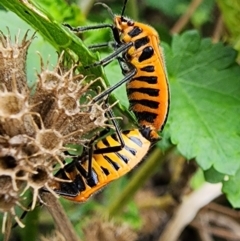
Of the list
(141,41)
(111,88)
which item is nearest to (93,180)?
(111,88)

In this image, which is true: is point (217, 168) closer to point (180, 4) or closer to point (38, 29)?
point (38, 29)

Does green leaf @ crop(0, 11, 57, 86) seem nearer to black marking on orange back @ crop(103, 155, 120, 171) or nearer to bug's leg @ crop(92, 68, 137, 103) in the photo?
bug's leg @ crop(92, 68, 137, 103)

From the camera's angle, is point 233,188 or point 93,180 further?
point 233,188

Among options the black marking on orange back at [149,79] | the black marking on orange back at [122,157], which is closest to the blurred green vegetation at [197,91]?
the black marking on orange back at [149,79]

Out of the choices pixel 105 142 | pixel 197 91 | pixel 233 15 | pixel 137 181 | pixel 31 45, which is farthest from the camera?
pixel 137 181

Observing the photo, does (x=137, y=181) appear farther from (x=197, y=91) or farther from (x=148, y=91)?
(x=148, y=91)

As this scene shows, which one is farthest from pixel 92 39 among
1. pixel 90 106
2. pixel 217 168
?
pixel 90 106
